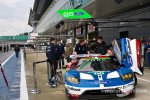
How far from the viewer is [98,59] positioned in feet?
33.2

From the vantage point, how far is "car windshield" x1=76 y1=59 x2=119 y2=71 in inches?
383

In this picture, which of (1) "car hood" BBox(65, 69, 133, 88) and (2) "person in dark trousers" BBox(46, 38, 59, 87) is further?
(2) "person in dark trousers" BBox(46, 38, 59, 87)

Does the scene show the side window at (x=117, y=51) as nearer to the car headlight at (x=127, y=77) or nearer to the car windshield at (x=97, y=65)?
the car windshield at (x=97, y=65)

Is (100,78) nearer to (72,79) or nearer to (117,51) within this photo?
(72,79)

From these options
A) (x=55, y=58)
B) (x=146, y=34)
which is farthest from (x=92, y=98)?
(x=146, y=34)

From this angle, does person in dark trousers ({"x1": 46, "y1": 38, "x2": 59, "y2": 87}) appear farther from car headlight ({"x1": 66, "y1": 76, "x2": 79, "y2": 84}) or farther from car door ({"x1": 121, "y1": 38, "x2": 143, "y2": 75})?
car headlight ({"x1": 66, "y1": 76, "x2": 79, "y2": 84})

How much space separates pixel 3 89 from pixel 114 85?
431cm

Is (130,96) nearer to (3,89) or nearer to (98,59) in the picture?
(98,59)

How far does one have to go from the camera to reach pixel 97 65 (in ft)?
32.3

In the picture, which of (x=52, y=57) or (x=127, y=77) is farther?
(x=52, y=57)

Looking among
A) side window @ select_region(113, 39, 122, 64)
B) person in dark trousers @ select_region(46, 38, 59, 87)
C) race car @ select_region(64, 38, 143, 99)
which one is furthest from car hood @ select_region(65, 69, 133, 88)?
person in dark trousers @ select_region(46, 38, 59, 87)

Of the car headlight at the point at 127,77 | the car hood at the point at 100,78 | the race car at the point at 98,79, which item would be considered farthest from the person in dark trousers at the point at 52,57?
the car headlight at the point at 127,77

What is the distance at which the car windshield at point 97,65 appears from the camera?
9.72m

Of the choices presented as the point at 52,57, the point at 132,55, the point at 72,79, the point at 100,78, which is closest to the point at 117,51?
the point at 132,55
